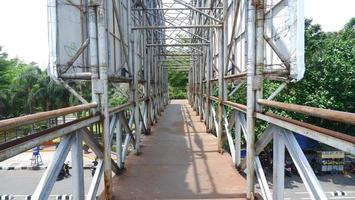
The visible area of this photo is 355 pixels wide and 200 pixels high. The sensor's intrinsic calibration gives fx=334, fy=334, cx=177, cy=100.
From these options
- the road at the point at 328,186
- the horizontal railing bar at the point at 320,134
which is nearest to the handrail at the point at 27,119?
the horizontal railing bar at the point at 320,134

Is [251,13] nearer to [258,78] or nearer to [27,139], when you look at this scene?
[258,78]

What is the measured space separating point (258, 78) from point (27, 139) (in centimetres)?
266

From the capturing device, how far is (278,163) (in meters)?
3.11

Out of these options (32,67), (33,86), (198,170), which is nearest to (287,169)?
(198,170)

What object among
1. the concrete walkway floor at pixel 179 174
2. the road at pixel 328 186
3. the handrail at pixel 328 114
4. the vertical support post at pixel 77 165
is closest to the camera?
the handrail at pixel 328 114

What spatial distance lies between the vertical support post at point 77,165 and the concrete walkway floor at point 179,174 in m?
1.27

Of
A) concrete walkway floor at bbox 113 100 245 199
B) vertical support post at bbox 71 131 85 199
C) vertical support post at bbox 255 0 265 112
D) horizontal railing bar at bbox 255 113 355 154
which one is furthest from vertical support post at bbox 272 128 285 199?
vertical support post at bbox 71 131 85 199

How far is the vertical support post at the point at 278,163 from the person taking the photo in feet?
9.99

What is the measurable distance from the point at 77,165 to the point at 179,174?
2.60m

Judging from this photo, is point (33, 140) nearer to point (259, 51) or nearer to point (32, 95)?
point (259, 51)

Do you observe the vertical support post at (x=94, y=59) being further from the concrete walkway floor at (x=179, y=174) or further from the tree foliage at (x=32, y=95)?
the tree foliage at (x=32, y=95)

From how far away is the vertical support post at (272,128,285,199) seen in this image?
9.99 feet

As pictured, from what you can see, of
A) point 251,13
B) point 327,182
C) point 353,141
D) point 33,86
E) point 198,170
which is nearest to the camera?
point 353,141

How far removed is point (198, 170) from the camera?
223 inches
